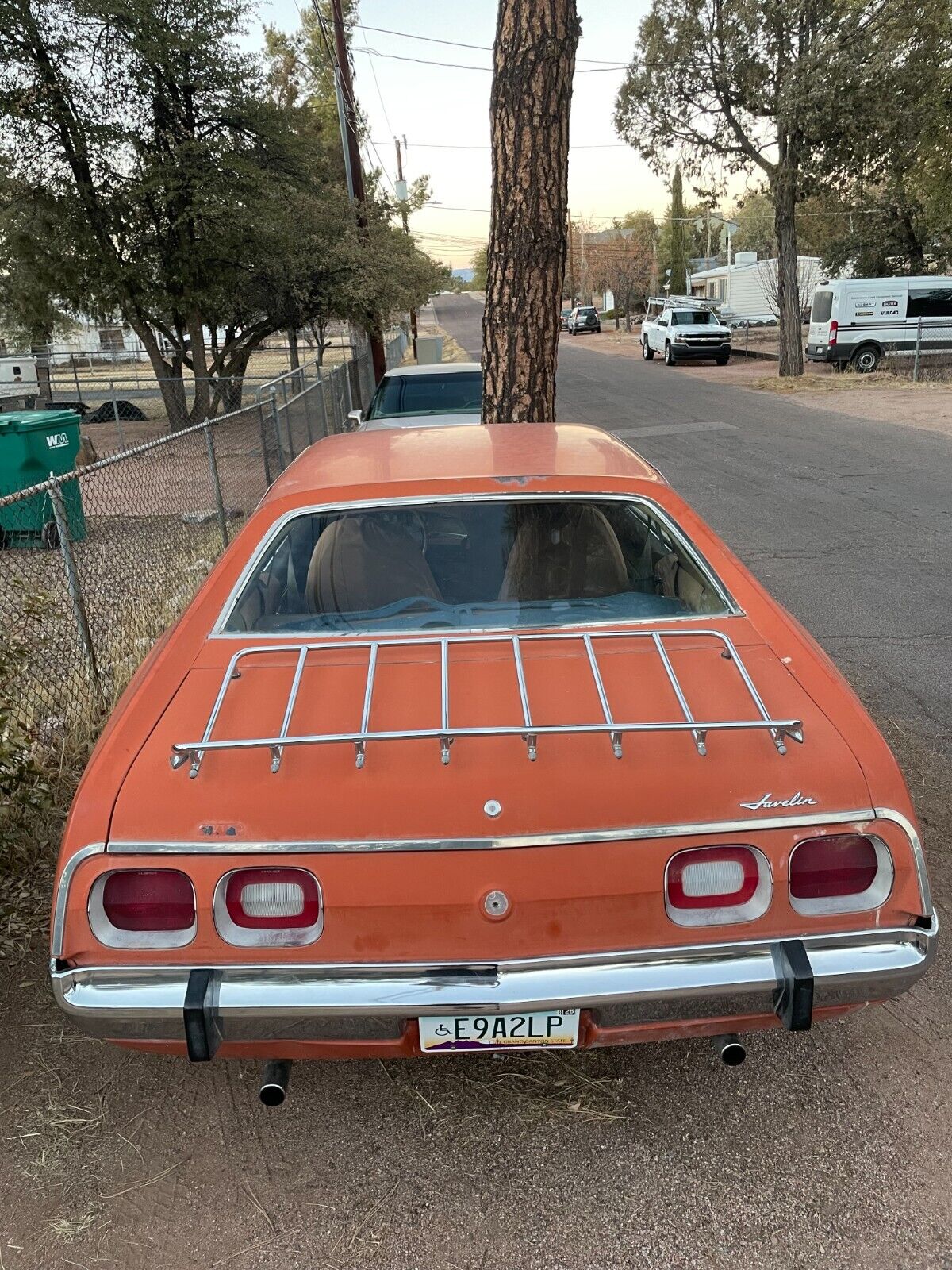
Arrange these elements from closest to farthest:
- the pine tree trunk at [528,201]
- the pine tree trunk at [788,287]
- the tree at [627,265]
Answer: the pine tree trunk at [528,201] → the pine tree trunk at [788,287] → the tree at [627,265]

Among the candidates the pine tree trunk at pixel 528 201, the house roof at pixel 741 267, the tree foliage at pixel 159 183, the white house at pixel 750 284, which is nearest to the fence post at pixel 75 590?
the pine tree trunk at pixel 528 201

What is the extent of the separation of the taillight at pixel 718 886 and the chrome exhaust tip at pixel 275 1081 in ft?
3.20

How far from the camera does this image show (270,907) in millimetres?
2055

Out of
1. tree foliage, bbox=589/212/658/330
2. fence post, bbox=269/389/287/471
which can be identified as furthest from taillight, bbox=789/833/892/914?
tree foliage, bbox=589/212/658/330

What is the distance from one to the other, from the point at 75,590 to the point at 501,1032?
11.3 feet

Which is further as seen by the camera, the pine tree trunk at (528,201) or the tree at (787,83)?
the tree at (787,83)

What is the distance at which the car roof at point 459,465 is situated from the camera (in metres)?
3.08

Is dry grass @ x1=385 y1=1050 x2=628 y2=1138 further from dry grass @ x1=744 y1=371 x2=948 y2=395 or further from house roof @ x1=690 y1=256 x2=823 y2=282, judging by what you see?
house roof @ x1=690 y1=256 x2=823 y2=282

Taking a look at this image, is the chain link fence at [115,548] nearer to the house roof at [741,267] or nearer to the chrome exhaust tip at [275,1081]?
the chrome exhaust tip at [275,1081]

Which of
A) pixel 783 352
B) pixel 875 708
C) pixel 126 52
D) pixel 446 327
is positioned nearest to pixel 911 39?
pixel 783 352

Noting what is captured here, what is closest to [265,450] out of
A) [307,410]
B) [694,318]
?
[307,410]

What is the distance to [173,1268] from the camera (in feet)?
6.79

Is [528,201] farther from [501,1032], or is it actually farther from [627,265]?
[627,265]

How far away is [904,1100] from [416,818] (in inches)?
60.6
